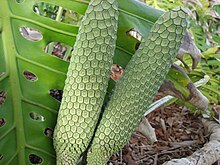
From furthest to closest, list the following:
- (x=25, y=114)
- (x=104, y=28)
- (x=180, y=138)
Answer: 1. (x=180, y=138)
2. (x=25, y=114)
3. (x=104, y=28)

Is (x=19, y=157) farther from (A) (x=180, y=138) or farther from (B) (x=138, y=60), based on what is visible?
(A) (x=180, y=138)

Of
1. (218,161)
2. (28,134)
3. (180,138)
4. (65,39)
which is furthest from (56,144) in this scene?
(180,138)

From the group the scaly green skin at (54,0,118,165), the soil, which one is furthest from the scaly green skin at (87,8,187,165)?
the soil

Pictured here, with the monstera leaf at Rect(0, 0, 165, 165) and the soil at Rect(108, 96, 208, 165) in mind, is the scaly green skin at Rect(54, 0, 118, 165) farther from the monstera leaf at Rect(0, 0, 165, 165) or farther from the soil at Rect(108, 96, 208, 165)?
the soil at Rect(108, 96, 208, 165)

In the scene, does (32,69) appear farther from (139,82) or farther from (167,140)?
(167,140)

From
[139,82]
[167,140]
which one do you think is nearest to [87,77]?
[139,82]
